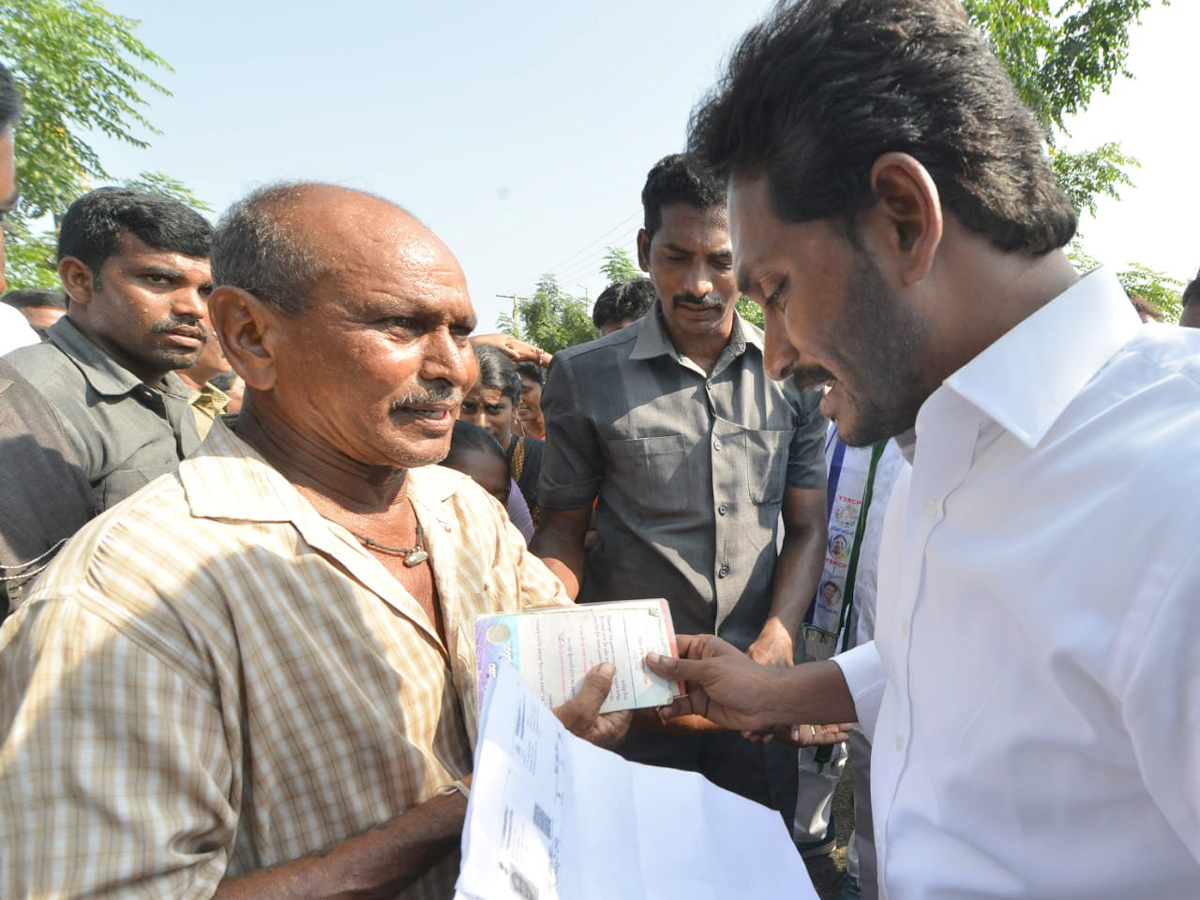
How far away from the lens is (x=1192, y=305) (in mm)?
3525

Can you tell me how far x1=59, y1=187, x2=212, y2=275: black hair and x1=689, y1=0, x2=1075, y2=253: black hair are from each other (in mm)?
2841

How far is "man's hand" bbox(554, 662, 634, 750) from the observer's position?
1.59 m

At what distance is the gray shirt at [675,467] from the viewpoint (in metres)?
2.91

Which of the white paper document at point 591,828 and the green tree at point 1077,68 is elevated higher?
the green tree at point 1077,68

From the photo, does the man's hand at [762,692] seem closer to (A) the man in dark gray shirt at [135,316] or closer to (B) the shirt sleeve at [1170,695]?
(B) the shirt sleeve at [1170,695]

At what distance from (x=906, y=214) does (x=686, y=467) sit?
5.64ft

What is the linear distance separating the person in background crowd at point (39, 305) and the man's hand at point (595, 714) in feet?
18.4

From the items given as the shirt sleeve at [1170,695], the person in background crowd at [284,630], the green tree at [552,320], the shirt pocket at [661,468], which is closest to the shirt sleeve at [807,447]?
the shirt pocket at [661,468]

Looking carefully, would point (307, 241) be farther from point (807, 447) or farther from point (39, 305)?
point (39, 305)

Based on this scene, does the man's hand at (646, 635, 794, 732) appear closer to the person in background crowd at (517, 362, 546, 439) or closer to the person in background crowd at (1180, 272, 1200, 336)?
the person in background crowd at (1180, 272, 1200, 336)

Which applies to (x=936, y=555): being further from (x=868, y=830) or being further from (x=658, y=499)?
(x=868, y=830)

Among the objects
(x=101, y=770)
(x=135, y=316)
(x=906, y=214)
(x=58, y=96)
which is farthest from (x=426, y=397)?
(x=58, y=96)

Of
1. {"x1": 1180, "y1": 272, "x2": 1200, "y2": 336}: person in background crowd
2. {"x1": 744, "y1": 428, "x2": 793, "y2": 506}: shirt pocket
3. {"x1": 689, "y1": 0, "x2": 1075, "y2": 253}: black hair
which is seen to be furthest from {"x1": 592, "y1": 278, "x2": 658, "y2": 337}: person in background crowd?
{"x1": 689, "y1": 0, "x2": 1075, "y2": 253}: black hair

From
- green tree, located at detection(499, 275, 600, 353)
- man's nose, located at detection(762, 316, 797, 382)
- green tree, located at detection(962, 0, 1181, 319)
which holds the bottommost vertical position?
green tree, located at detection(499, 275, 600, 353)
